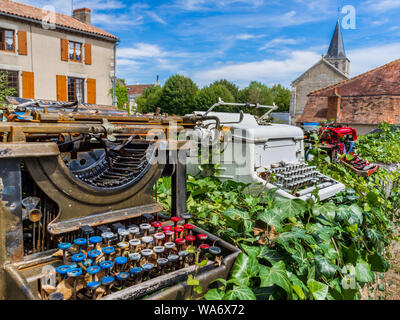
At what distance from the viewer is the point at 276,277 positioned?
187cm

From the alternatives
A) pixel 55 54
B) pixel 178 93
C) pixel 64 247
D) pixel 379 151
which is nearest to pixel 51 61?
pixel 55 54

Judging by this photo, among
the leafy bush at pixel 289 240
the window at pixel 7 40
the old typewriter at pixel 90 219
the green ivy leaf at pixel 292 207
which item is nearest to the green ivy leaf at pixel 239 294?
the leafy bush at pixel 289 240

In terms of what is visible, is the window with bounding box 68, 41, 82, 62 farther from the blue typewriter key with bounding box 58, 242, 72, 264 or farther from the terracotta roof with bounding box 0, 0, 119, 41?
the blue typewriter key with bounding box 58, 242, 72, 264

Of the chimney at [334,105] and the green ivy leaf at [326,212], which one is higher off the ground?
the chimney at [334,105]

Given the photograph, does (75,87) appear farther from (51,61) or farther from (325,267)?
(325,267)

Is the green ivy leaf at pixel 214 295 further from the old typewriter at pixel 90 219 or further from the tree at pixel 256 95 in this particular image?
the tree at pixel 256 95

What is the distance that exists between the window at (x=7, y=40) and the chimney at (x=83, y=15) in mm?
5385

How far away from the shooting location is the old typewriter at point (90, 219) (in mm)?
1526

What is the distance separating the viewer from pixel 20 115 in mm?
1933

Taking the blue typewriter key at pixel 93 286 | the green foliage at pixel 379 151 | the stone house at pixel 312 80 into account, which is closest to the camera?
the blue typewriter key at pixel 93 286

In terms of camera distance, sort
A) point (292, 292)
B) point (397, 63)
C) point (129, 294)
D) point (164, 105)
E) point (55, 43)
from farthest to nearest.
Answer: point (164, 105) → point (397, 63) → point (55, 43) → point (292, 292) → point (129, 294)

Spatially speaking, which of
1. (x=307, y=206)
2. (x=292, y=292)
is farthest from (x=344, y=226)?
(x=292, y=292)
